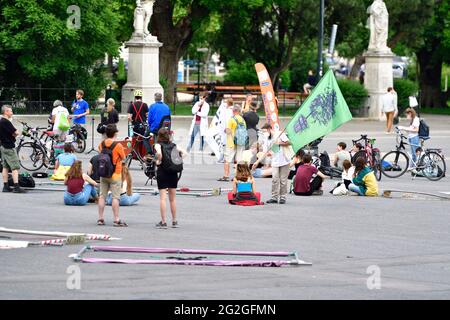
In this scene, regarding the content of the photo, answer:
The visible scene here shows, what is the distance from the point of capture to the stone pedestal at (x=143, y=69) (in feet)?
149

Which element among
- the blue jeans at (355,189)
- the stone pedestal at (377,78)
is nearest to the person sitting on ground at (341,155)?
the blue jeans at (355,189)

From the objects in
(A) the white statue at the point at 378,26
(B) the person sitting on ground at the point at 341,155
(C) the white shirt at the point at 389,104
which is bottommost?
(B) the person sitting on ground at the point at 341,155

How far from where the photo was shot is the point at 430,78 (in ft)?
202

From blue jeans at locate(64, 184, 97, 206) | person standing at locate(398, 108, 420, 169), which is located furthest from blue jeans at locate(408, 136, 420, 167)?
blue jeans at locate(64, 184, 97, 206)

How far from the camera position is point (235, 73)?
64.6m

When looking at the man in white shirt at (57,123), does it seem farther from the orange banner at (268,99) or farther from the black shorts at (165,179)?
the black shorts at (165,179)

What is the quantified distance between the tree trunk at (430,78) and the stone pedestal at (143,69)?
1924cm

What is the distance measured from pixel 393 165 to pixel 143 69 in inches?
749

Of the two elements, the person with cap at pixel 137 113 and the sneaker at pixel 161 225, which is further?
the person with cap at pixel 137 113

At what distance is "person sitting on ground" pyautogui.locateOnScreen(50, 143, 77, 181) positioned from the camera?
77.4ft

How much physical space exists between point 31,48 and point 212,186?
20.9 meters

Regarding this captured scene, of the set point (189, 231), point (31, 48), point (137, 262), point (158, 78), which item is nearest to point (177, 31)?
point (158, 78)

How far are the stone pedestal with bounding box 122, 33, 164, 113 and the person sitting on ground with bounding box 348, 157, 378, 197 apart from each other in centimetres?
2249

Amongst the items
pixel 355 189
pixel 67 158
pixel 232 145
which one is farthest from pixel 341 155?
pixel 67 158
